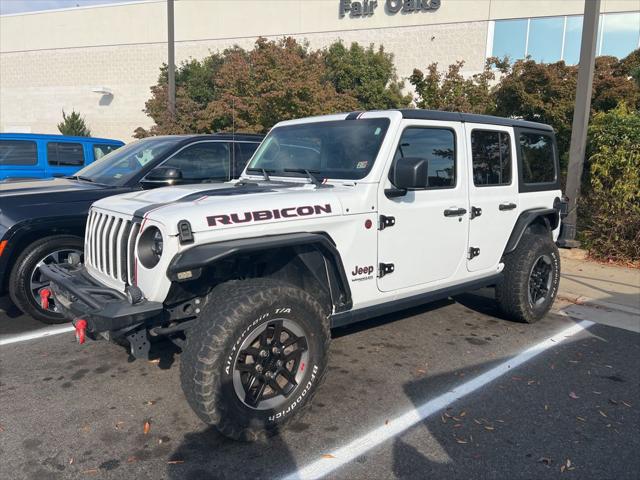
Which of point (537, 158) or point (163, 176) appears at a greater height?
point (537, 158)

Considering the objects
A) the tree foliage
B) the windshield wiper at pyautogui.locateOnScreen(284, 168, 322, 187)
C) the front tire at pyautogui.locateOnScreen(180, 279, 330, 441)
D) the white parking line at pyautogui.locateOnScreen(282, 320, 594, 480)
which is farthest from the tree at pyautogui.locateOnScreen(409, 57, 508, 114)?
the front tire at pyautogui.locateOnScreen(180, 279, 330, 441)

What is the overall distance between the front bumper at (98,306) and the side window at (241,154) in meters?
2.70

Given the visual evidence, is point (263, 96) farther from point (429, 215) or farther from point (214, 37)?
point (214, 37)

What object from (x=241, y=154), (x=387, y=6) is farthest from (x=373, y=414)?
(x=387, y=6)

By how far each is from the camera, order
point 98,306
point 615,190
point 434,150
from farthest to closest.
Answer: point 615,190
point 434,150
point 98,306

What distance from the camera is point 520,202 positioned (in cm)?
488

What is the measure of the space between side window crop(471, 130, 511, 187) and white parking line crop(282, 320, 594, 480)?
155 centimetres

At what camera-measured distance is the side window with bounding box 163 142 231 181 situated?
5496 mm

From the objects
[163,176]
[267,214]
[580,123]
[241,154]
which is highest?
[580,123]

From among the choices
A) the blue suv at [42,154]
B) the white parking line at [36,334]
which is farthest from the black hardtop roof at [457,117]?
the blue suv at [42,154]

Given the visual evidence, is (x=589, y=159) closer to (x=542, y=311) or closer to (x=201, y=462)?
(x=542, y=311)

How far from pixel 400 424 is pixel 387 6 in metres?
27.0

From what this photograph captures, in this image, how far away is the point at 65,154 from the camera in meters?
9.09

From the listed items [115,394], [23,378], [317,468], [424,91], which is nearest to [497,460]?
[317,468]
